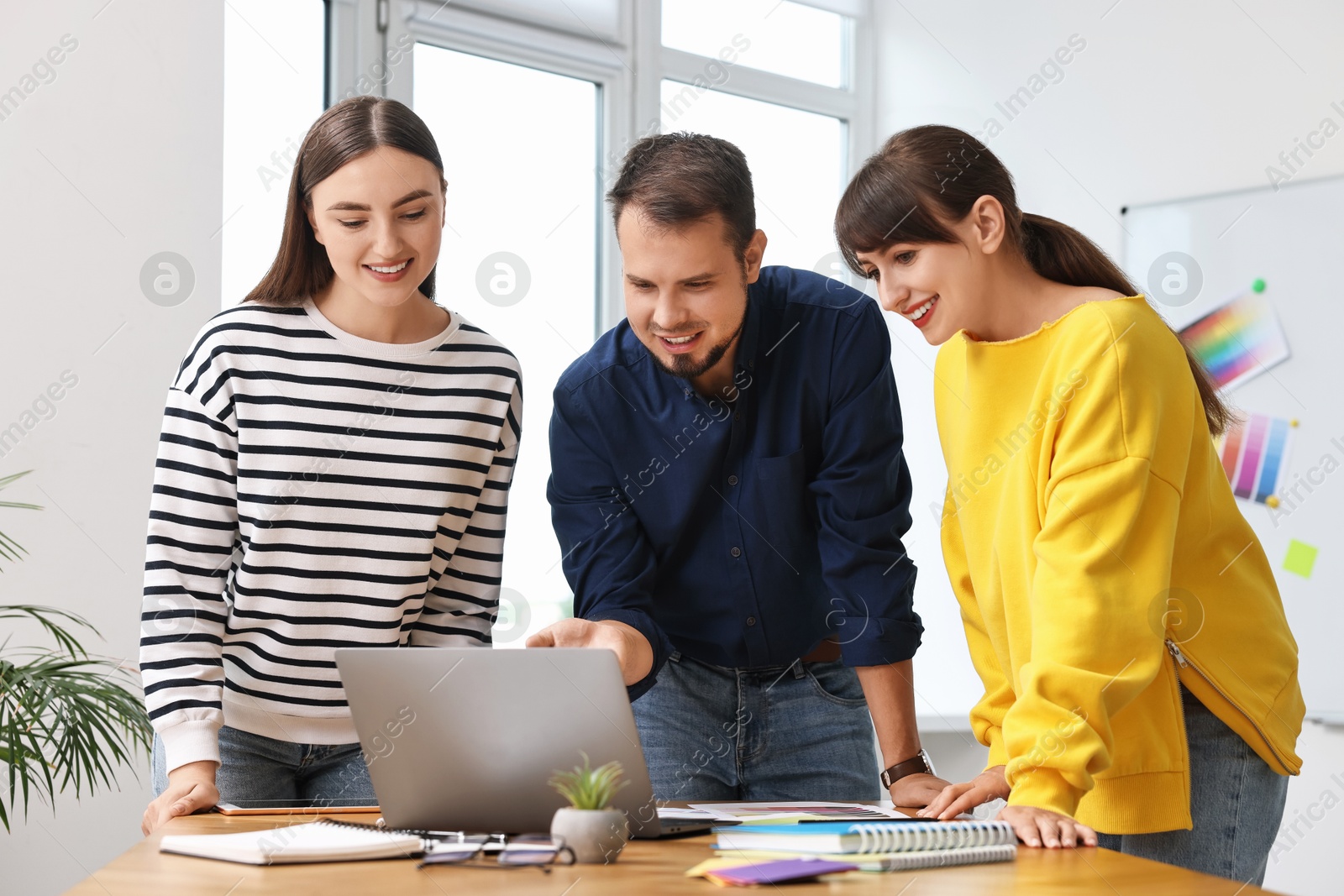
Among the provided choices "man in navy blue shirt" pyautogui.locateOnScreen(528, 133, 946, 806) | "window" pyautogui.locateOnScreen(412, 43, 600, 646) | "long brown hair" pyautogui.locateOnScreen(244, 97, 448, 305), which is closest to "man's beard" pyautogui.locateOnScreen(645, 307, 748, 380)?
"man in navy blue shirt" pyautogui.locateOnScreen(528, 133, 946, 806)

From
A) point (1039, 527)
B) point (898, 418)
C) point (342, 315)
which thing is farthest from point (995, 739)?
point (342, 315)

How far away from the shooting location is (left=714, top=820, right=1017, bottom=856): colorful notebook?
1023 millimetres

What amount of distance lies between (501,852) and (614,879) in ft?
0.45

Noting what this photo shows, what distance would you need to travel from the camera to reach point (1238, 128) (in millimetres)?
3244

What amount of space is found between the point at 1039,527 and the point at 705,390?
57 centimetres

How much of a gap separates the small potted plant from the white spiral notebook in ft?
0.49

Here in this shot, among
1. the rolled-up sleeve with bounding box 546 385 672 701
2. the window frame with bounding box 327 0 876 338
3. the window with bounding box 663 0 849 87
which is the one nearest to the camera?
the rolled-up sleeve with bounding box 546 385 672 701

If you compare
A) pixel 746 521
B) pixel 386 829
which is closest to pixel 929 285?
pixel 746 521

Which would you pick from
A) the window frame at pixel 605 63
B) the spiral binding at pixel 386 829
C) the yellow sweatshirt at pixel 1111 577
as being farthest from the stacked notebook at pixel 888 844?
the window frame at pixel 605 63

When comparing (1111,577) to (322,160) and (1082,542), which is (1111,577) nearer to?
(1082,542)

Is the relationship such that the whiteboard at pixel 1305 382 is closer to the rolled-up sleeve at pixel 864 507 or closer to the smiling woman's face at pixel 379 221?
the rolled-up sleeve at pixel 864 507

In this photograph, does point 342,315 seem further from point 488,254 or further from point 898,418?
point 488,254

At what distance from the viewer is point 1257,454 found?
3.17 meters

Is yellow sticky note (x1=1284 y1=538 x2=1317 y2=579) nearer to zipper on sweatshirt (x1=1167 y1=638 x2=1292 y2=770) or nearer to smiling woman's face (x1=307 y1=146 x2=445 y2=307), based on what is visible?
zipper on sweatshirt (x1=1167 y1=638 x2=1292 y2=770)
